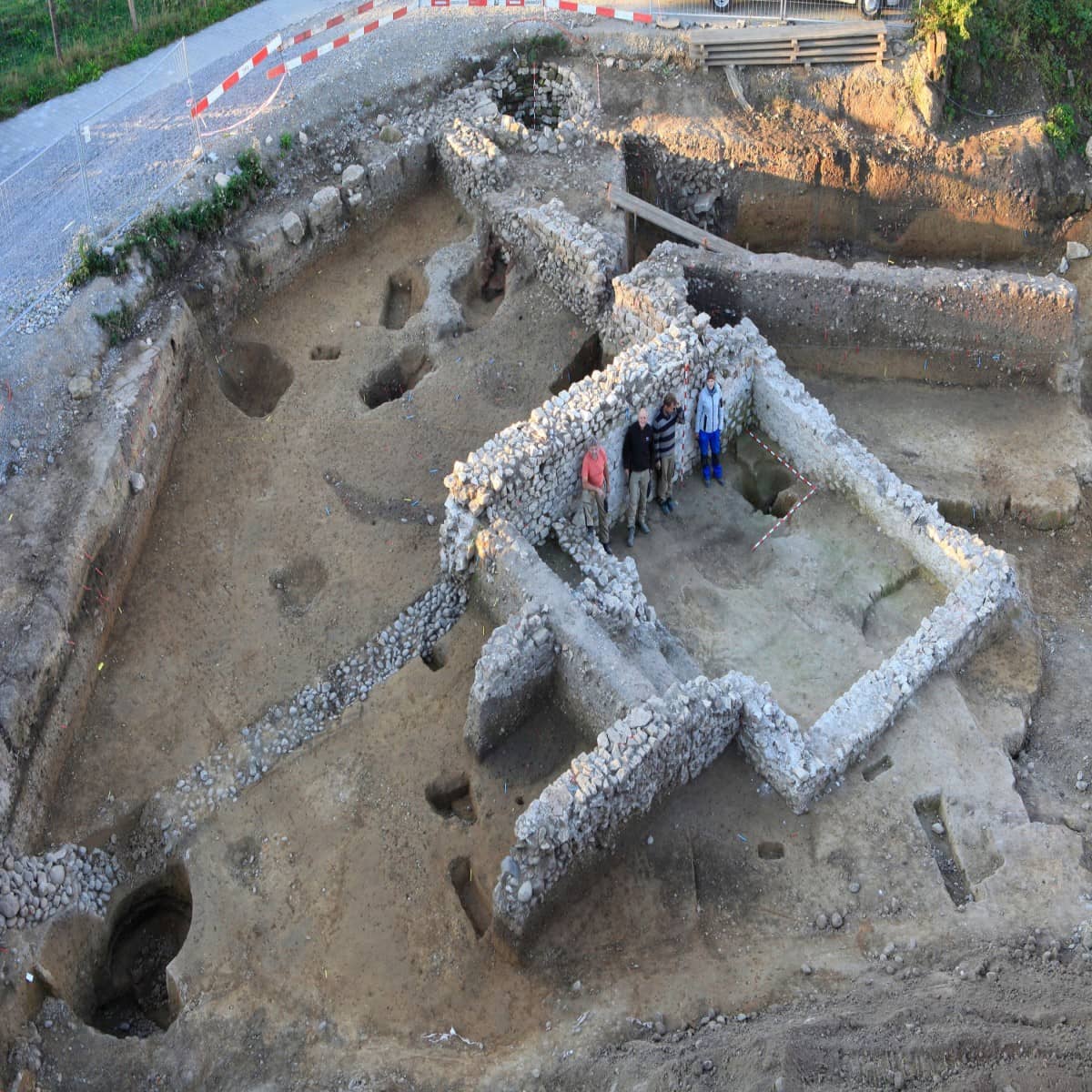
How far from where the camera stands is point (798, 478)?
45.8ft

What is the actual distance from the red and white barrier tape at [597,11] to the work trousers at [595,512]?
9287 mm

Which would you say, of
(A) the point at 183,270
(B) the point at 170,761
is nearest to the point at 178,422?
(A) the point at 183,270

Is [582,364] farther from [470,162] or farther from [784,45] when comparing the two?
[784,45]

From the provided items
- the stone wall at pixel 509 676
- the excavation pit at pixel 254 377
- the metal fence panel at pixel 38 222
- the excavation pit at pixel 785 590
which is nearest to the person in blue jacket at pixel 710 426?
the excavation pit at pixel 785 590

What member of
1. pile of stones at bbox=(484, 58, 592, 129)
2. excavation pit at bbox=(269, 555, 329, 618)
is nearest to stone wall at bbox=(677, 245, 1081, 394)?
pile of stones at bbox=(484, 58, 592, 129)

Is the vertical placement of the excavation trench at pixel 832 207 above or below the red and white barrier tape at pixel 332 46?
below

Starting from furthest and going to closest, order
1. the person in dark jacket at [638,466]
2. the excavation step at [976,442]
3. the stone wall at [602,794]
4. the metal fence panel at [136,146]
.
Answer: the excavation step at [976,442]
the metal fence panel at [136,146]
the person in dark jacket at [638,466]
the stone wall at [602,794]

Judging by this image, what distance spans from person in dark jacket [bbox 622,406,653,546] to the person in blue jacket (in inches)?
38.1

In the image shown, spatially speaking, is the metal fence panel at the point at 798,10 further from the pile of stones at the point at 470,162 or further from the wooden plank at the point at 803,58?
the pile of stones at the point at 470,162

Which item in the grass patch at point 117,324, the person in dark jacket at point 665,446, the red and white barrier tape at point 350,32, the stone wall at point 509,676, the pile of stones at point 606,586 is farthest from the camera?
the red and white barrier tape at point 350,32

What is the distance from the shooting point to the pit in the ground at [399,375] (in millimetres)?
14852

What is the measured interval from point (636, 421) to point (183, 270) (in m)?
6.07

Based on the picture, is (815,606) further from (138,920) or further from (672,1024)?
(138,920)

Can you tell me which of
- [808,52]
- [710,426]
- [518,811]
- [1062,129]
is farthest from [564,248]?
[1062,129]
